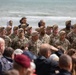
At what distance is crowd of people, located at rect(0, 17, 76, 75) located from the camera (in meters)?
5.11

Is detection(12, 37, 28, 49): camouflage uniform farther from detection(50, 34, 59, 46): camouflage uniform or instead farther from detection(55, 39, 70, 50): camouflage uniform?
detection(55, 39, 70, 50): camouflage uniform

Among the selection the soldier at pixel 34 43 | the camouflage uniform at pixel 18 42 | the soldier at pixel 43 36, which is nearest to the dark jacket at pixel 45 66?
the soldier at pixel 34 43

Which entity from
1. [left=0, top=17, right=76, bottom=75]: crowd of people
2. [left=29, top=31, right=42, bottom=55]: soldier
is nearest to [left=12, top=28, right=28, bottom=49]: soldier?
[left=0, top=17, right=76, bottom=75]: crowd of people

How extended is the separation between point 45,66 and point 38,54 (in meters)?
1.77

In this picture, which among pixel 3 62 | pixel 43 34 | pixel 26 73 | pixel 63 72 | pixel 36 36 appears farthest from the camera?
pixel 43 34

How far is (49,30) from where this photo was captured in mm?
11406

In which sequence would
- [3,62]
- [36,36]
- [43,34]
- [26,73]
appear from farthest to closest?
[43,34] → [36,36] → [3,62] → [26,73]

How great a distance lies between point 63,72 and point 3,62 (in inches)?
51.7

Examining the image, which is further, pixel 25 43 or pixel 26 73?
pixel 25 43

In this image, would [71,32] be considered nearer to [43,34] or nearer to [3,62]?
[43,34]

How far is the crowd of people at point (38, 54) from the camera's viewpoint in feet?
16.8

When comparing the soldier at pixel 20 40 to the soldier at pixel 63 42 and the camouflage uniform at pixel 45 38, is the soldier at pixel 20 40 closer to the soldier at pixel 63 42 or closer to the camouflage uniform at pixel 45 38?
the camouflage uniform at pixel 45 38

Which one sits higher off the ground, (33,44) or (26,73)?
(26,73)

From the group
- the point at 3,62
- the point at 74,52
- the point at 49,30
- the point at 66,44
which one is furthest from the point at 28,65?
the point at 49,30
